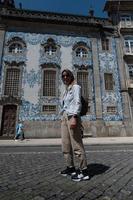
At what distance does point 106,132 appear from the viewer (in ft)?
60.2

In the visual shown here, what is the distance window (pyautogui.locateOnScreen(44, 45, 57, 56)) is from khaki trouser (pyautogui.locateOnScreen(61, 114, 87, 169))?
1793 centimetres

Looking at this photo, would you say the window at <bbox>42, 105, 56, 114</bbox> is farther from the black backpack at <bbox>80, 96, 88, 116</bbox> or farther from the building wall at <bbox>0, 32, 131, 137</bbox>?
the black backpack at <bbox>80, 96, 88, 116</bbox>

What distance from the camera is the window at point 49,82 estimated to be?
63.0ft

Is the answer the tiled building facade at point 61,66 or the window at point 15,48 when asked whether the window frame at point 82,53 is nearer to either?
the tiled building facade at point 61,66

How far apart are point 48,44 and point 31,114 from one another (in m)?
8.02

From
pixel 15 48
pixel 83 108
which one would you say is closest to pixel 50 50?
pixel 15 48

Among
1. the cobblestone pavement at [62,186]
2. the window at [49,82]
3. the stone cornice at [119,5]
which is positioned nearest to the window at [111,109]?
the window at [49,82]

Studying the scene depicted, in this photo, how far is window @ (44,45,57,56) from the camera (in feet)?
67.8

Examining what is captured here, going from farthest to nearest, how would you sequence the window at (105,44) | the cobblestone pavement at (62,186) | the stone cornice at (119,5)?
1. the stone cornice at (119,5)
2. the window at (105,44)
3. the cobblestone pavement at (62,186)

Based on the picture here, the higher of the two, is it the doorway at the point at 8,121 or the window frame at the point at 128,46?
the window frame at the point at 128,46

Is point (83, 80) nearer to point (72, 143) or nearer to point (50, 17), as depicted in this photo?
point (50, 17)

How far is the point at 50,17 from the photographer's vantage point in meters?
21.6

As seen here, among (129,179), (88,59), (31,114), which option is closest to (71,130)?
(129,179)

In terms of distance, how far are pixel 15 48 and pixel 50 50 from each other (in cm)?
371
